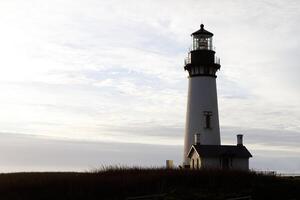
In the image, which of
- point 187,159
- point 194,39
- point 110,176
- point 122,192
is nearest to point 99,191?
point 122,192

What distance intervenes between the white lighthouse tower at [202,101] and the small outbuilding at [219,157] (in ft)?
4.65

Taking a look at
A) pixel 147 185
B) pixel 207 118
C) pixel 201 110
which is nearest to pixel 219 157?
pixel 207 118

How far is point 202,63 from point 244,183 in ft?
49.6

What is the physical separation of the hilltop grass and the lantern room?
47.9 feet

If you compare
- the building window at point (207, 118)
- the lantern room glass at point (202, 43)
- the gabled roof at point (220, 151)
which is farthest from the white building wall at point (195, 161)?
the lantern room glass at point (202, 43)

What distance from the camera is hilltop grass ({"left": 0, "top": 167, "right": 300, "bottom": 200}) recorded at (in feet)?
79.9

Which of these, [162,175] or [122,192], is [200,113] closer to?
[162,175]

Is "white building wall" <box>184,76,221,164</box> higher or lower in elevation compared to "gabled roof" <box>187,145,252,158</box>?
higher

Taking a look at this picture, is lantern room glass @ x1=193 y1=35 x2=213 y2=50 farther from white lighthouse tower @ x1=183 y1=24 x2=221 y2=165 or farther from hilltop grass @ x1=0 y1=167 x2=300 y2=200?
hilltop grass @ x1=0 y1=167 x2=300 y2=200

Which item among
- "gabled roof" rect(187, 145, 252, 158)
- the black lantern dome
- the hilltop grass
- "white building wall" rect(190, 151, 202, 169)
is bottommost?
the hilltop grass

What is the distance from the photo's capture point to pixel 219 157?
3981 centimetres

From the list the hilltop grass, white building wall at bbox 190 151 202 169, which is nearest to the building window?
white building wall at bbox 190 151 202 169

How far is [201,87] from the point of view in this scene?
42.0 meters

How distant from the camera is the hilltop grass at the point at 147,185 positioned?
24344 millimetres
